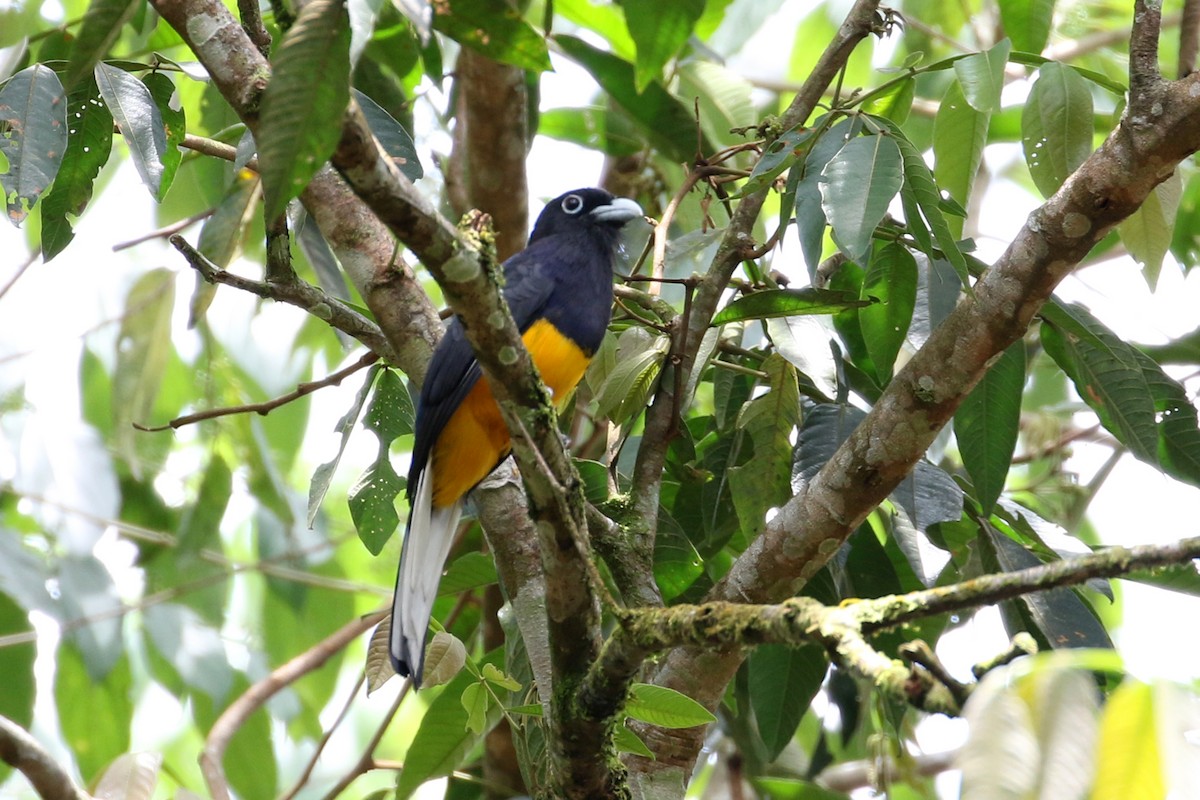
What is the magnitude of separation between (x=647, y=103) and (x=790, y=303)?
1.82 metres

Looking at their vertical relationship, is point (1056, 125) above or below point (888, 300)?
above

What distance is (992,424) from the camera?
297cm

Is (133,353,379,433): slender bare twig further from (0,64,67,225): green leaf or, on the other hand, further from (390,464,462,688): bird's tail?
(0,64,67,225): green leaf

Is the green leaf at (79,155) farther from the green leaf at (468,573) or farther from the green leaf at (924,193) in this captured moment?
the green leaf at (924,193)

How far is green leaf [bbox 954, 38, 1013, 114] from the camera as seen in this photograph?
265 cm

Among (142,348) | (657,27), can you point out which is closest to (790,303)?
(657,27)

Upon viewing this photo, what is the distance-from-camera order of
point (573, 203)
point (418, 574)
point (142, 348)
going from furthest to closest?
point (142, 348) < point (573, 203) < point (418, 574)

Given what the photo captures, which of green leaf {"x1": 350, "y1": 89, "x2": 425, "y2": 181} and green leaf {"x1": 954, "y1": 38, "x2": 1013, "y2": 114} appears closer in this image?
green leaf {"x1": 954, "y1": 38, "x2": 1013, "y2": 114}

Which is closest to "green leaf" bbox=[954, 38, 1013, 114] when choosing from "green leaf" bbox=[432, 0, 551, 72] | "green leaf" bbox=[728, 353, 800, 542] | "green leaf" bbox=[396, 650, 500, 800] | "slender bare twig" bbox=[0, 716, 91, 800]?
"green leaf" bbox=[728, 353, 800, 542]

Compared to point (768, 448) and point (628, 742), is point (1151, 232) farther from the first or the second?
point (628, 742)

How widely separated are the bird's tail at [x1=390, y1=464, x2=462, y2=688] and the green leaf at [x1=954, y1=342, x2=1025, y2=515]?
4.49 ft

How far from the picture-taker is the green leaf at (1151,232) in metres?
2.99

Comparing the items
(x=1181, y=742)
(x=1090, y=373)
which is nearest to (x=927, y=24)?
(x=1090, y=373)

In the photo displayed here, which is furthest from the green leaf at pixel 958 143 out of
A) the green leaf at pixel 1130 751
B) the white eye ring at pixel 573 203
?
the green leaf at pixel 1130 751
